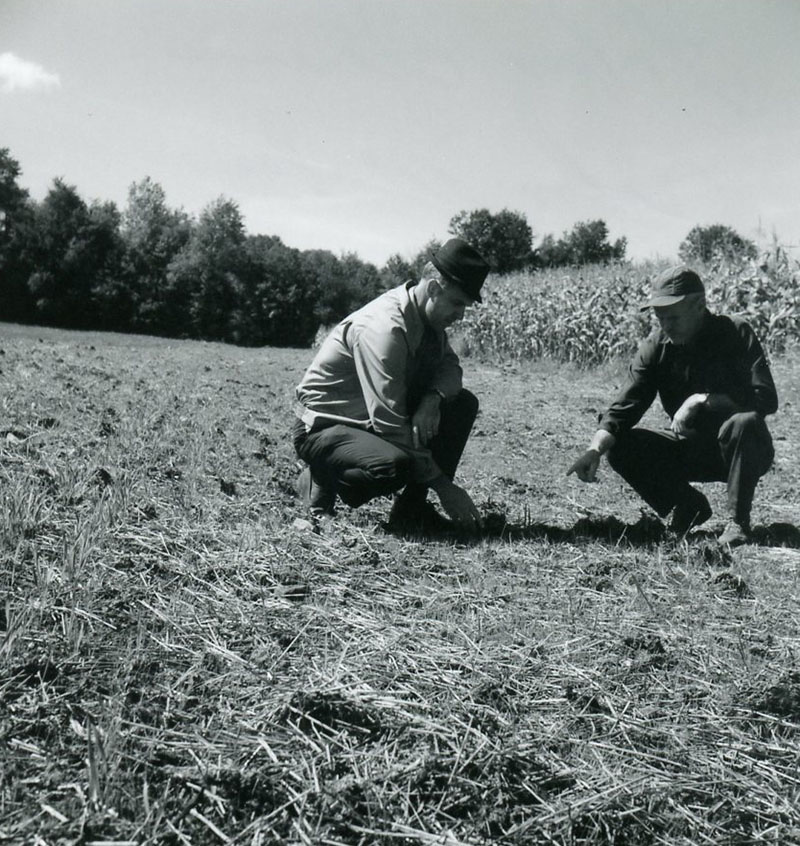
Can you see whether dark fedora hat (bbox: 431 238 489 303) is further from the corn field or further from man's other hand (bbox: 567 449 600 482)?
the corn field

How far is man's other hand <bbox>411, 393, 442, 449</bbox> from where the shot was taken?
310cm

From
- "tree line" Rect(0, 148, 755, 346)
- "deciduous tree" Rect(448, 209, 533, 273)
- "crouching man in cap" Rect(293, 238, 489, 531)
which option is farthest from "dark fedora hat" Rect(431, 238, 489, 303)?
"deciduous tree" Rect(448, 209, 533, 273)

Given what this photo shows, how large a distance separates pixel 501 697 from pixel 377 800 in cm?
→ 49

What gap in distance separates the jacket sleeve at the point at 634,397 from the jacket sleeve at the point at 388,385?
94 cm

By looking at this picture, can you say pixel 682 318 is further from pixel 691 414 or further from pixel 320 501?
pixel 320 501

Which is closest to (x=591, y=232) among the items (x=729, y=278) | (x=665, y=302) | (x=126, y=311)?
(x=126, y=311)

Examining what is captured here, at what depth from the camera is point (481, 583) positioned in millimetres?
2541

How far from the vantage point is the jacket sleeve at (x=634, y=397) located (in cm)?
347

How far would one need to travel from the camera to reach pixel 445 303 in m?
3.04

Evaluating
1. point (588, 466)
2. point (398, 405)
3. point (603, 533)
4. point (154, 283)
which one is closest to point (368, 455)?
point (398, 405)

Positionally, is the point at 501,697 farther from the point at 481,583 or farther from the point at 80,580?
the point at 80,580

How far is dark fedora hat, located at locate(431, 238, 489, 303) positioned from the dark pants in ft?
1.90

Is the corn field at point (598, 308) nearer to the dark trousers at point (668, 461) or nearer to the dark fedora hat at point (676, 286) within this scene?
the dark trousers at point (668, 461)

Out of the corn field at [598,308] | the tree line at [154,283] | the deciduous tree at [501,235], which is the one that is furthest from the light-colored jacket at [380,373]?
the deciduous tree at [501,235]
